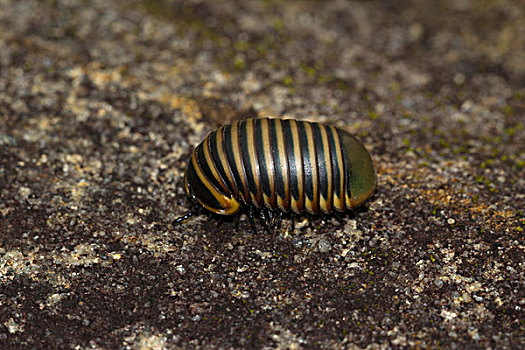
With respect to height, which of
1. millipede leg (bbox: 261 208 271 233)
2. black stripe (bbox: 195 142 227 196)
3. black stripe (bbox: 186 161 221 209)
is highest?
black stripe (bbox: 195 142 227 196)

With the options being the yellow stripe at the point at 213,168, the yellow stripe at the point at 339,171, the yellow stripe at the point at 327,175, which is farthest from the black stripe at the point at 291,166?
the yellow stripe at the point at 213,168

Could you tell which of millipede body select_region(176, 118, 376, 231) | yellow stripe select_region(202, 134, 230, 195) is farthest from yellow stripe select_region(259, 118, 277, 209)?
yellow stripe select_region(202, 134, 230, 195)

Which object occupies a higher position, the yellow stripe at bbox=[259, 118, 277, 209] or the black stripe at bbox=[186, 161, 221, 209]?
the yellow stripe at bbox=[259, 118, 277, 209]

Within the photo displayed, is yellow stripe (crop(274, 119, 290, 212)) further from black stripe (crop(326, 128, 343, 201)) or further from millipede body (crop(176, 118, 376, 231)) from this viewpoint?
black stripe (crop(326, 128, 343, 201))

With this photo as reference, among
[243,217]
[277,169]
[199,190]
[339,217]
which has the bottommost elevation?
[243,217]

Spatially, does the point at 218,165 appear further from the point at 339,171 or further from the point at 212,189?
the point at 339,171

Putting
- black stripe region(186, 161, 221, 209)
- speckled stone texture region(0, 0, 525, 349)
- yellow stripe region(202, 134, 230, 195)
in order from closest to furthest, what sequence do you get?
speckled stone texture region(0, 0, 525, 349) < yellow stripe region(202, 134, 230, 195) < black stripe region(186, 161, 221, 209)

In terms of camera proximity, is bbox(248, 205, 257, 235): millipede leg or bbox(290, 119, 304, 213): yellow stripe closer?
bbox(290, 119, 304, 213): yellow stripe

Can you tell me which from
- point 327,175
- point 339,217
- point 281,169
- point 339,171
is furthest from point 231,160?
point 339,217

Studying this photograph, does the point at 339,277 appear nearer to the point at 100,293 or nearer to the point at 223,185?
the point at 223,185
